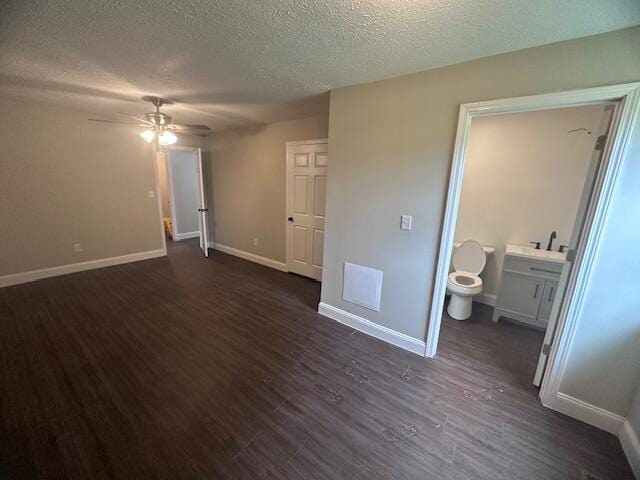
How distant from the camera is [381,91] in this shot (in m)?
2.18

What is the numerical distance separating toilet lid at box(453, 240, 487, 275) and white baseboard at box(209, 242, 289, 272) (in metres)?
2.63

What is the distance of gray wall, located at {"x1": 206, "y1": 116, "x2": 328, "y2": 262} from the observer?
4.03 metres

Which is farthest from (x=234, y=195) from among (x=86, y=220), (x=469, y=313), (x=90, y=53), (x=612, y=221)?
(x=612, y=221)

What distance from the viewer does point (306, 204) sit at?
388 centimetres

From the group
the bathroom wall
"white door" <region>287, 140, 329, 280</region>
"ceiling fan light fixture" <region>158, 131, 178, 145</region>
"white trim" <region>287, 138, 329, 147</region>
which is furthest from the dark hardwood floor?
"white trim" <region>287, 138, 329, 147</region>

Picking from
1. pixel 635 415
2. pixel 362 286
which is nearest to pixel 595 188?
pixel 635 415

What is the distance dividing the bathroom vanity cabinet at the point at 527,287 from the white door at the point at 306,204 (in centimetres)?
236

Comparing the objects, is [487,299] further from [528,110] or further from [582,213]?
[528,110]

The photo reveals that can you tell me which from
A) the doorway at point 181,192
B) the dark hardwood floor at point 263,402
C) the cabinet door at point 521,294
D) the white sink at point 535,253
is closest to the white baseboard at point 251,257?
the doorway at point 181,192

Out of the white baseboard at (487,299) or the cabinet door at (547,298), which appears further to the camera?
the white baseboard at (487,299)

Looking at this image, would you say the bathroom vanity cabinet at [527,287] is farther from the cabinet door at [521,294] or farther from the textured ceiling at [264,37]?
the textured ceiling at [264,37]

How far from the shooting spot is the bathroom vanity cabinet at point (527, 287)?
260 centimetres

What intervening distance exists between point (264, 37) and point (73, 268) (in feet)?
14.8

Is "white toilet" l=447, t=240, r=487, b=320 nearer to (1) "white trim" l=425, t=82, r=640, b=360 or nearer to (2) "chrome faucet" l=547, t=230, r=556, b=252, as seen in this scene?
(2) "chrome faucet" l=547, t=230, r=556, b=252
